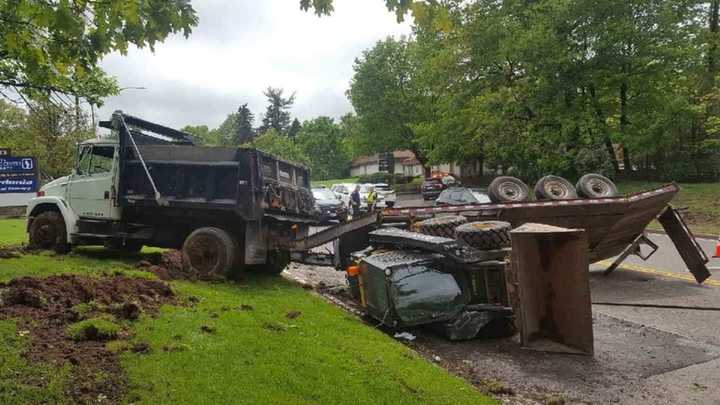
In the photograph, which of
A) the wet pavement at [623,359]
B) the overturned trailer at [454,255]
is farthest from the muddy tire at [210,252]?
the wet pavement at [623,359]

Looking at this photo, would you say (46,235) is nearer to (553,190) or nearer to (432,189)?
(553,190)

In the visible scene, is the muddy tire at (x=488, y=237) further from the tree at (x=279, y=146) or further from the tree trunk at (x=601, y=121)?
the tree at (x=279, y=146)

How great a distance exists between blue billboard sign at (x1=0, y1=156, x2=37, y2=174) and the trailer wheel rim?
602 inches

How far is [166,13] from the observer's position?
4.41 metres

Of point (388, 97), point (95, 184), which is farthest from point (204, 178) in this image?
point (388, 97)

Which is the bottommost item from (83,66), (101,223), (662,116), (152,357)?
(152,357)

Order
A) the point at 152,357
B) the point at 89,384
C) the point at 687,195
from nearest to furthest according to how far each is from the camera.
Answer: the point at 89,384
the point at 152,357
the point at 687,195

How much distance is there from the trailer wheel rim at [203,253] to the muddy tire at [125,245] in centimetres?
183

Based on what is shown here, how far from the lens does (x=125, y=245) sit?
424 inches

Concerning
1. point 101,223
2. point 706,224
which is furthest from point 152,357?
point 706,224

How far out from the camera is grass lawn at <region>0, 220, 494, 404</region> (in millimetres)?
4172

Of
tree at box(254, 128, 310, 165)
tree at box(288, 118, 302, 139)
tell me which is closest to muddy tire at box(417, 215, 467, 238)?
tree at box(254, 128, 310, 165)

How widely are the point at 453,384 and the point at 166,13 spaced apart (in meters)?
4.04

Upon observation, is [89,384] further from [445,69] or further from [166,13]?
[445,69]
